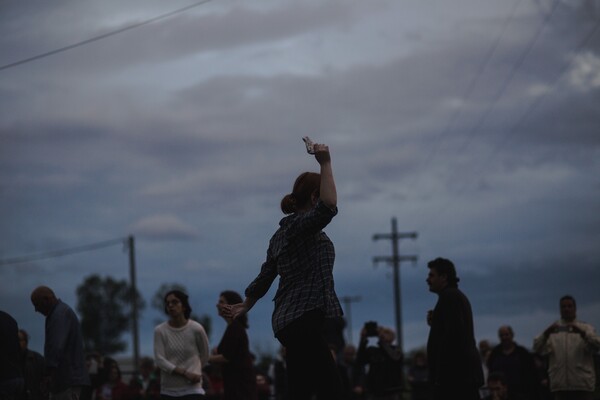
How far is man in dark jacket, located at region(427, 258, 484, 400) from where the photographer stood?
33.6ft

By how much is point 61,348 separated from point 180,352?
1290 millimetres

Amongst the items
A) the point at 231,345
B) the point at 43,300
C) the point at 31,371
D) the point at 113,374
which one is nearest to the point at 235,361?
the point at 231,345

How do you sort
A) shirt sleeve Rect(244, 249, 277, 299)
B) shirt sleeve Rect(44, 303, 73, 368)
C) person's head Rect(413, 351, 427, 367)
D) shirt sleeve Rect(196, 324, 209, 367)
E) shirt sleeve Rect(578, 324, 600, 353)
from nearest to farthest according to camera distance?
shirt sleeve Rect(244, 249, 277, 299), shirt sleeve Rect(44, 303, 73, 368), shirt sleeve Rect(196, 324, 209, 367), shirt sleeve Rect(578, 324, 600, 353), person's head Rect(413, 351, 427, 367)

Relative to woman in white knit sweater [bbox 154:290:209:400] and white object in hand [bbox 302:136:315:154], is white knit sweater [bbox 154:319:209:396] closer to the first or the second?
woman in white knit sweater [bbox 154:290:209:400]

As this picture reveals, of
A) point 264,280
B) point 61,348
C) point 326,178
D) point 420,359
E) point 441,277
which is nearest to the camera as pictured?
point 326,178

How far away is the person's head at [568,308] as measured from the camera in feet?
45.9

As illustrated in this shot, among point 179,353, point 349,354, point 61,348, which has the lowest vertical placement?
point 179,353

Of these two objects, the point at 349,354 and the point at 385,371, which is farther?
the point at 349,354

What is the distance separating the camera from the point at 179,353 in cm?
Result: 1110

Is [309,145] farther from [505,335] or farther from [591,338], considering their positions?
[505,335]

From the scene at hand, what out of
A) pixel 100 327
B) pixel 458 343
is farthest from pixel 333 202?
pixel 100 327

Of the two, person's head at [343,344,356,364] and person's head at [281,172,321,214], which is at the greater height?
person's head at [281,172,321,214]

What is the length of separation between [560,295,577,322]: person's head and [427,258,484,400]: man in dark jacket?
3.85m

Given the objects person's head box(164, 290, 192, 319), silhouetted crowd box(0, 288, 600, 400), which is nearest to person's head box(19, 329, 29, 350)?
silhouetted crowd box(0, 288, 600, 400)
